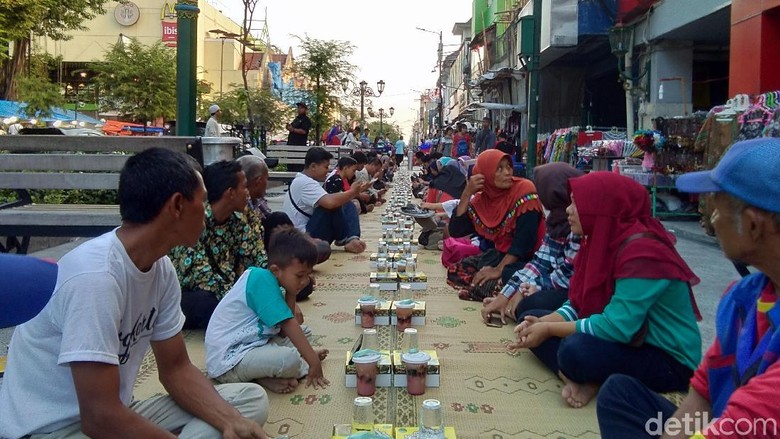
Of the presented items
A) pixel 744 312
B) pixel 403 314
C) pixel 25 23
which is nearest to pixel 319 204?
pixel 403 314

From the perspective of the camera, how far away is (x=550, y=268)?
4.13 m

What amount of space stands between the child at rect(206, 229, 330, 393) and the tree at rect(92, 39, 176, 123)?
24497 millimetres

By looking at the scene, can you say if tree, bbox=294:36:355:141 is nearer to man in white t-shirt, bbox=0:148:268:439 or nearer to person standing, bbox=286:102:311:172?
person standing, bbox=286:102:311:172

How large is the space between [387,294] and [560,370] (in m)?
2.19

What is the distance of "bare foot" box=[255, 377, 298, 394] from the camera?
10.3 ft

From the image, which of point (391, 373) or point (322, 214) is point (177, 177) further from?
point (322, 214)

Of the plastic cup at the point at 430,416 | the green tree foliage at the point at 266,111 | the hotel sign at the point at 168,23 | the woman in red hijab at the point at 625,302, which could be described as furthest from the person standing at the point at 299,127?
the hotel sign at the point at 168,23

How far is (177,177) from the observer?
1.88 meters

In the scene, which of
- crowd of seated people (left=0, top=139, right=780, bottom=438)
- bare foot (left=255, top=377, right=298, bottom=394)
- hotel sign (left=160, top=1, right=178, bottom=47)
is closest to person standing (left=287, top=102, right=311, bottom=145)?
crowd of seated people (left=0, top=139, right=780, bottom=438)

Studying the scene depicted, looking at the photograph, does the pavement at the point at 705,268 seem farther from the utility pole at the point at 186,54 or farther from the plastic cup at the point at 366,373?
the utility pole at the point at 186,54

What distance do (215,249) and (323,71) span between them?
14.9m

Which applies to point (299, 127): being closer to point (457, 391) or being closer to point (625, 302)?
point (457, 391)

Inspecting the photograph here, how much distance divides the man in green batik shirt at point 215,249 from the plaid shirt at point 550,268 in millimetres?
1654

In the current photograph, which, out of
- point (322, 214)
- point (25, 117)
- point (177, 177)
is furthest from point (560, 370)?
point (25, 117)
